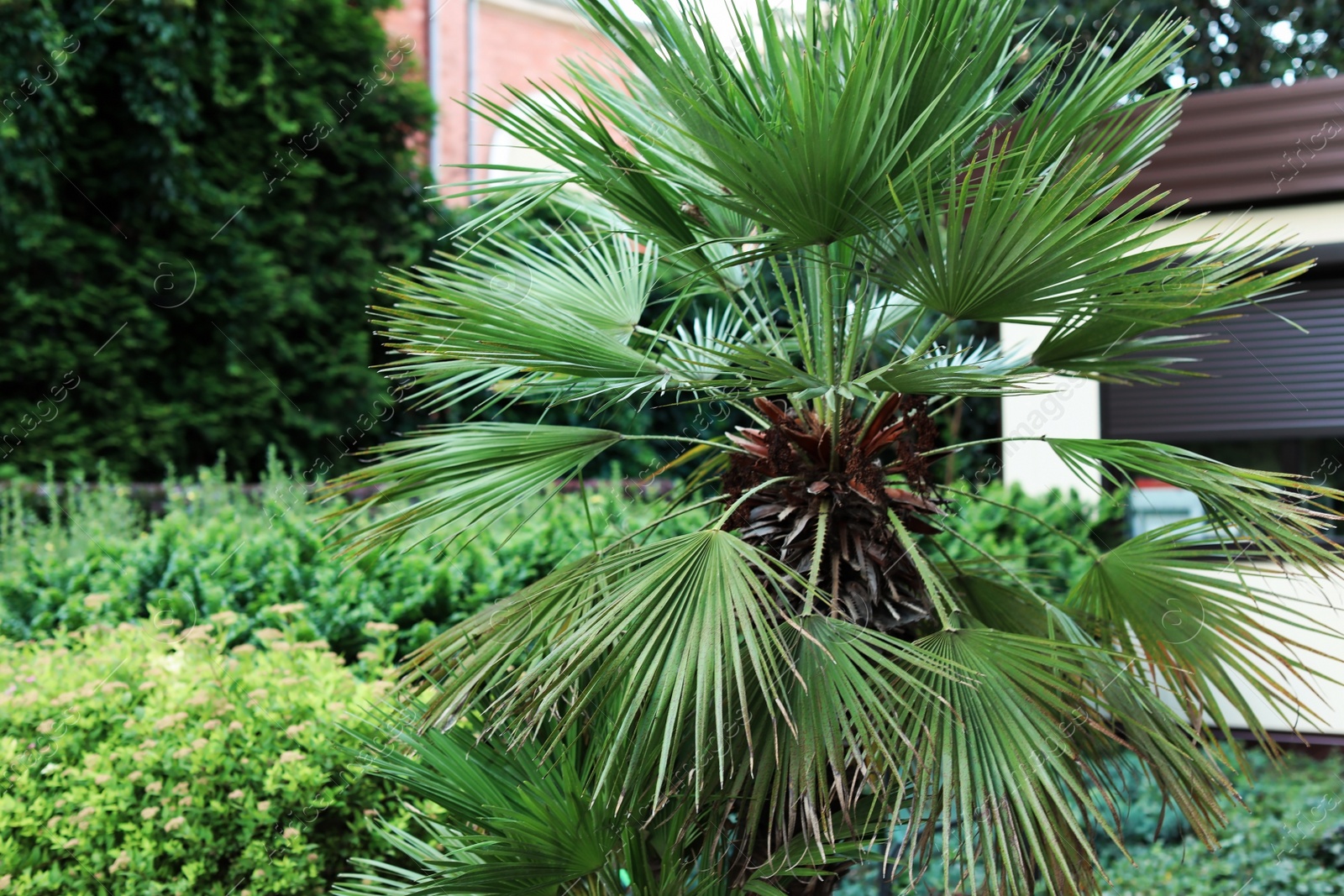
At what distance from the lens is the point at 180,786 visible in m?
2.79

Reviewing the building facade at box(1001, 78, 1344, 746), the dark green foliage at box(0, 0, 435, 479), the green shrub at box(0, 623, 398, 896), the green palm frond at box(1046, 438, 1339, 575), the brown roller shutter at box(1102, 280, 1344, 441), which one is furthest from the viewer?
the dark green foliage at box(0, 0, 435, 479)

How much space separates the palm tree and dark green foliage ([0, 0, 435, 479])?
6011 millimetres

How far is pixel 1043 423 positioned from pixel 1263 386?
109 cm

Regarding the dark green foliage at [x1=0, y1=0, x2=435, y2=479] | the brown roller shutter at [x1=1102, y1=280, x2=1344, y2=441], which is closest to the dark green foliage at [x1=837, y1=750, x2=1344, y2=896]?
the brown roller shutter at [x1=1102, y1=280, x2=1344, y2=441]

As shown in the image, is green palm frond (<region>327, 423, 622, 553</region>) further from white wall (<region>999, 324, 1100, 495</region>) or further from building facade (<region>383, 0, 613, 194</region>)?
building facade (<region>383, 0, 613, 194</region>)

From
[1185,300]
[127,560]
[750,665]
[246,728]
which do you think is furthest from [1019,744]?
[127,560]

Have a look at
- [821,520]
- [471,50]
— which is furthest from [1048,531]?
[471,50]

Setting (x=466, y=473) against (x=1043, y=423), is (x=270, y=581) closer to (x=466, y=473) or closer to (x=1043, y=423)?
(x=466, y=473)

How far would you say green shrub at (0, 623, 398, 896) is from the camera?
2.74 meters

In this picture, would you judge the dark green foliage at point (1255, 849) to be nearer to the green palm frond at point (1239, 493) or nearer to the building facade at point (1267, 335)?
the building facade at point (1267, 335)

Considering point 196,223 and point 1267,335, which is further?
point 196,223

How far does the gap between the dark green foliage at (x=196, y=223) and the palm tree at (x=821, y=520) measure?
601 cm

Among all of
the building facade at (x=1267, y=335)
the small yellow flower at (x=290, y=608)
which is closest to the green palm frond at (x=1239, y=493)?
the small yellow flower at (x=290, y=608)

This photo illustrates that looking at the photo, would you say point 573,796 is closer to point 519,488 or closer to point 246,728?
point 519,488
